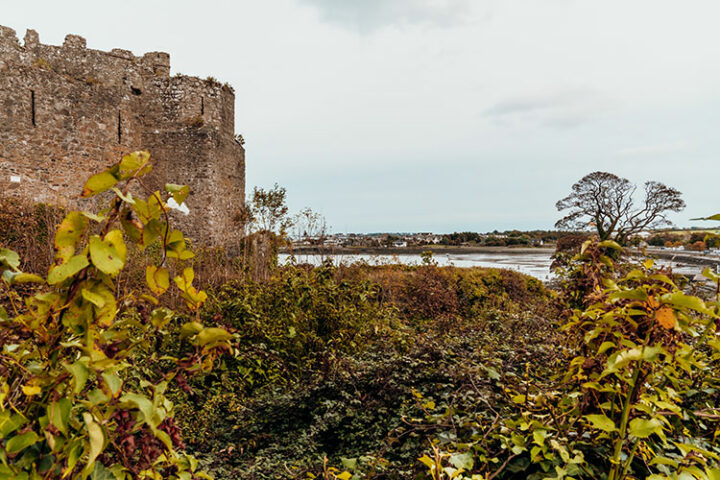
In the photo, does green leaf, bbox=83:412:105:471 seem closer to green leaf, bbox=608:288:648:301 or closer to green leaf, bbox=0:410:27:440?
green leaf, bbox=0:410:27:440

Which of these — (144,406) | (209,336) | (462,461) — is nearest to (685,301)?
(462,461)

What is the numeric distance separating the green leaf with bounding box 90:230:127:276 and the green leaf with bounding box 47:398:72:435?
0.28 m

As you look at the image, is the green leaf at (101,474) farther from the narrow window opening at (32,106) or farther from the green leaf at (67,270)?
the narrow window opening at (32,106)

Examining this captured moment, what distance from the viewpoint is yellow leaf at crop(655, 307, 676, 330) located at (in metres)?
0.95

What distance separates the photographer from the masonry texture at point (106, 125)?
9.89 metres

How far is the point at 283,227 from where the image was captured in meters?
7.27

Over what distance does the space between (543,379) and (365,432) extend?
117 centimetres

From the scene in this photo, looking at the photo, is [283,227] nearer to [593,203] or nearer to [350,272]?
[350,272]

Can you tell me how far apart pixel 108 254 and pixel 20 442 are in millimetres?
397

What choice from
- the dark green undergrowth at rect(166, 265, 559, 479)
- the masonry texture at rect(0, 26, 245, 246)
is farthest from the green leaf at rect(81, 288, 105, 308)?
the masonry texture at rect(0, 26, 245, 246)

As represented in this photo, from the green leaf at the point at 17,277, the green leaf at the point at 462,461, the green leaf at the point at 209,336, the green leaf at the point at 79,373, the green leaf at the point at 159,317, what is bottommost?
the green leaf at the point at 462,461

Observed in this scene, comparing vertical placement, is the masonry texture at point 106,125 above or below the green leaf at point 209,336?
above

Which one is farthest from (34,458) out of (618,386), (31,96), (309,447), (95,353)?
(31,96)

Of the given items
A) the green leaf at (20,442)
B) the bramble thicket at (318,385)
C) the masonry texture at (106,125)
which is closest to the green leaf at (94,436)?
the bramble thicket at (318,385)
